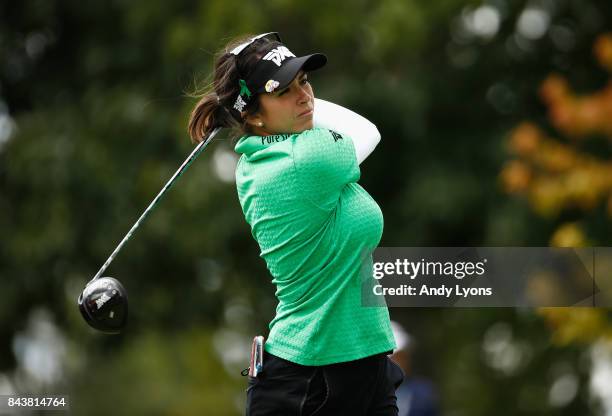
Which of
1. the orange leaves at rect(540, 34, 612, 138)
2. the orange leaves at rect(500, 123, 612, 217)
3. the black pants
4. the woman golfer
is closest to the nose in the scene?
the woman golfer

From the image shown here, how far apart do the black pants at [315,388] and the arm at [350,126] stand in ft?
2.10

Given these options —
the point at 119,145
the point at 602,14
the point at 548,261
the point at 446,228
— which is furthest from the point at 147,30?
the point at 548,261

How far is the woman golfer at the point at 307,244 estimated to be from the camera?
3.67 metres

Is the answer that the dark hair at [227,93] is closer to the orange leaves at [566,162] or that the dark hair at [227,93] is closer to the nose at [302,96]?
the nose at [302,96]

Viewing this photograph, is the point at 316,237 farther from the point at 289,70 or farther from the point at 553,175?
the point at 553,175

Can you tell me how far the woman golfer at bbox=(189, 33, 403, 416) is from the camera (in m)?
3.67

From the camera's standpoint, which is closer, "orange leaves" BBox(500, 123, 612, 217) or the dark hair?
the dark hair

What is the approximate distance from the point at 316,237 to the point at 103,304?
0.74 metres

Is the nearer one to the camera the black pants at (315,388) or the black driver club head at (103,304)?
the black pants at (315,388)

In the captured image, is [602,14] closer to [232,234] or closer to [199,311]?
[232,234]

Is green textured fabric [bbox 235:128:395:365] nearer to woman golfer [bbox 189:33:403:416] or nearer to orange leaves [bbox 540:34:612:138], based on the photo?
woman golfer [bbox 189:33:403:416]

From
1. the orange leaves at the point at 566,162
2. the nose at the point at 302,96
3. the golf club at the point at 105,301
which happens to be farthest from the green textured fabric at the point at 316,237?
the orange leaves at the point at 566,162

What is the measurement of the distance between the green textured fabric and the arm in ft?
0.58

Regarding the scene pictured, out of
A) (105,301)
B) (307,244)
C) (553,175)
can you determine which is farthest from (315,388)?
(553,175)
